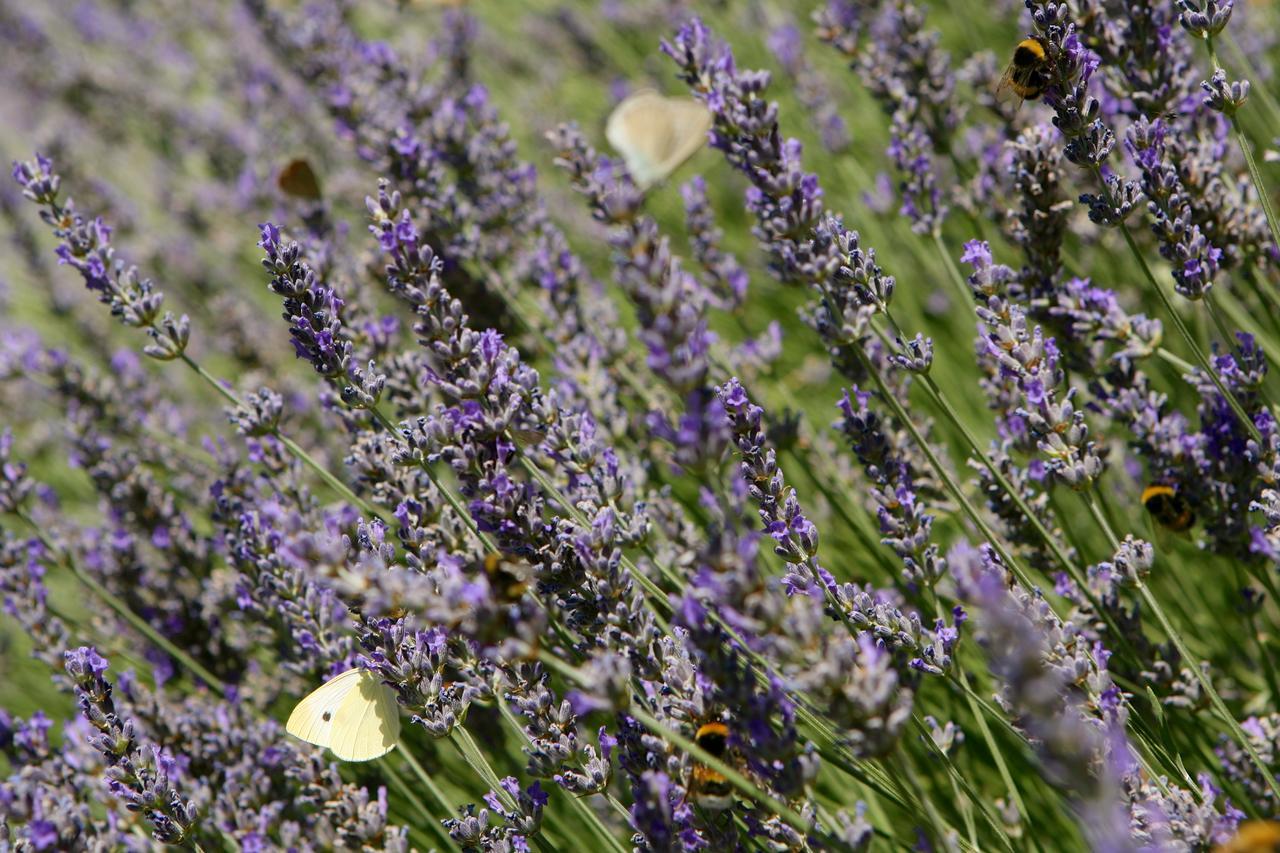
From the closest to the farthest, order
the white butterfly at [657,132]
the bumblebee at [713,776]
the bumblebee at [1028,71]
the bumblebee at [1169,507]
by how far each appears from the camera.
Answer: the bumblebee at [713,776] < the bumblebee at [1028,71] < the bumblebee at [1169,507] < the white butterfly at [657,132]

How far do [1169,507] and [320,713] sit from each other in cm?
169

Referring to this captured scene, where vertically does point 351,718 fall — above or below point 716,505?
below

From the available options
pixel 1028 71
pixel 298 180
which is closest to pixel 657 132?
pixel 1028 71

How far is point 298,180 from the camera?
2980 mm

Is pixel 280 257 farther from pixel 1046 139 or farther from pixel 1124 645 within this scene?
pixel 1124 645

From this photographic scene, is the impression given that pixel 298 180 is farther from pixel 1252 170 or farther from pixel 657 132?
pixel 1252 170

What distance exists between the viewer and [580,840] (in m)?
2.38

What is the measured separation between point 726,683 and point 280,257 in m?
1.10

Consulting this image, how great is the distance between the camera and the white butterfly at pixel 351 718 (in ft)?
5.71

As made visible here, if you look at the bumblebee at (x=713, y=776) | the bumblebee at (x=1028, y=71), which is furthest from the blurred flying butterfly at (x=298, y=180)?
the bumblebee at (x=713, y=776)

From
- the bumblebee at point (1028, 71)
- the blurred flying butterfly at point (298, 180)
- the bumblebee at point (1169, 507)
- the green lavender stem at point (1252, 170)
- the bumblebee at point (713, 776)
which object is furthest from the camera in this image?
the blurred flying butterfly at point (298, 180)

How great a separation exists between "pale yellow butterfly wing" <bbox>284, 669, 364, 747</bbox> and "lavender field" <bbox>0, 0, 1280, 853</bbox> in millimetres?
10

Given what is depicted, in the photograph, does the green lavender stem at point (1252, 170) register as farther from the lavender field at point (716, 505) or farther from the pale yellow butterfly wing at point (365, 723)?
the pale yellow butterfly wing at point (365, 723)

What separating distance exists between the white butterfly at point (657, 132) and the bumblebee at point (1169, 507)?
1.21m
